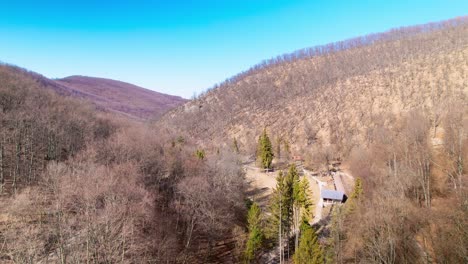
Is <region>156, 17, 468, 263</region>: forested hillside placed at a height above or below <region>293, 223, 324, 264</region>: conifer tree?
above

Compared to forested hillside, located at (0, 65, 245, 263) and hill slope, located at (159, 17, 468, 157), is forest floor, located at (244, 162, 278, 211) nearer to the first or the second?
forested hillside, located at (0, 65, 245, 263)

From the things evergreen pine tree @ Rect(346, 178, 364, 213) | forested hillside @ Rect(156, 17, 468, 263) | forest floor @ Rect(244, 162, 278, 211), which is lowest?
forest floor @ Rect(244, 162, 278, 211)

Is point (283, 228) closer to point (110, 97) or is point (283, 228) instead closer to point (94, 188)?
point (94, 188)

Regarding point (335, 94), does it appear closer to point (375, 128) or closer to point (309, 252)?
point (375, 128)

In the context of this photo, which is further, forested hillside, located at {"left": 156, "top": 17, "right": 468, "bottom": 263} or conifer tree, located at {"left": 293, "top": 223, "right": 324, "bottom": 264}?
conifer tree, located at {"left": 293, "top": 223, "right": 324, "bottom": 264}

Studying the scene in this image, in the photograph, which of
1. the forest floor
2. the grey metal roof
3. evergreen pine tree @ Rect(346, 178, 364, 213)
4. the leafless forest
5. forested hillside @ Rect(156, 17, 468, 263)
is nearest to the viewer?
the leafless forest

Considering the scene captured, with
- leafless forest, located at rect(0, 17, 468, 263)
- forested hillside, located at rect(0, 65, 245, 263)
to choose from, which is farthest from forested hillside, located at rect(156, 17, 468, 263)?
forested hillside, located at rect(0, 65, 245, 263)

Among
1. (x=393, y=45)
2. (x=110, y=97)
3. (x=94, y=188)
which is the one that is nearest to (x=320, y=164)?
(x=94, y=188)

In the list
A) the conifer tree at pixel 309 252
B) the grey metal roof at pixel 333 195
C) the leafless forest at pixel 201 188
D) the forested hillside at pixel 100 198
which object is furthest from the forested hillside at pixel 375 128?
the forested hillside at pixel 100 198

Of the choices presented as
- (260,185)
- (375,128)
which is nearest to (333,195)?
(260,185)
